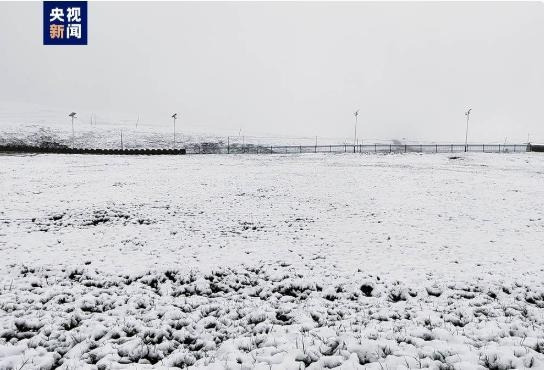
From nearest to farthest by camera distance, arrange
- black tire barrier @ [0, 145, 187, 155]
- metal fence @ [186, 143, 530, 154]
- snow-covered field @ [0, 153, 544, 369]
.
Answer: snow-covered field @ [0, 153, 544, 369]
black tire barrier @ [0, 145, 187, 155]
metal fence @ [186, 143, 530, 154]

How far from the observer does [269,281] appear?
1002 cm

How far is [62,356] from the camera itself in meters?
6.33

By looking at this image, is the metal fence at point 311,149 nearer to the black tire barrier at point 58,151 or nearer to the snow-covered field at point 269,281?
the black tire barrier at point 58,151

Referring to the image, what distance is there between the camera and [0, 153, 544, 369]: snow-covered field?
20.8 ft

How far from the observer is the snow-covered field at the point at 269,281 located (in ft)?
20.8

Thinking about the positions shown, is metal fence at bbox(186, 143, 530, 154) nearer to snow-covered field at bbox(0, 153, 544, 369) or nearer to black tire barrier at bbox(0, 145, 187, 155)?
black tire barrier at bbox(0, 145, 187, 155)

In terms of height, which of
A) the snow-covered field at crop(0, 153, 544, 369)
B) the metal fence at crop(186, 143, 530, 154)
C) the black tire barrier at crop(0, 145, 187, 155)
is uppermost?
the metal fence at crop(186, 143, 530, 154)

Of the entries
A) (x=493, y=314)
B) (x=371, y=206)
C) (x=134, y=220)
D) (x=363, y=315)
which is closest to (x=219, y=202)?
(x=134, y=220)

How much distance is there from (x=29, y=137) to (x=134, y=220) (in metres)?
89.8

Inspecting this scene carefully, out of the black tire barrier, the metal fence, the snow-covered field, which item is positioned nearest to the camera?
the snow-covered field

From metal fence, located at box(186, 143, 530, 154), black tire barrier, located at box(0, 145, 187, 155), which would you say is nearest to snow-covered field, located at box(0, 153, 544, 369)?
black tire barrier, located at box(0, 145, 187, 155)

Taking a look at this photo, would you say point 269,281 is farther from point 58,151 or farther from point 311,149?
point 311,149

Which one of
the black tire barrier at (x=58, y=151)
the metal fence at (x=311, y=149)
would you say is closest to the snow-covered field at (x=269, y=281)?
the black tire barrier at (x=58, y=151)

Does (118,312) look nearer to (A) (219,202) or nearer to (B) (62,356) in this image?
(B) (62,356)
